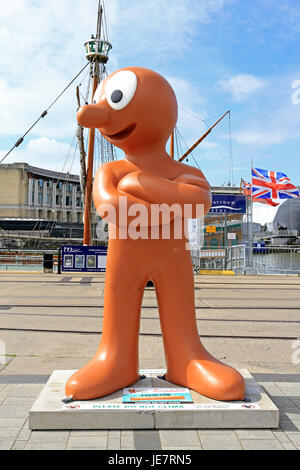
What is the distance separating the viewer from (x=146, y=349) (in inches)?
232

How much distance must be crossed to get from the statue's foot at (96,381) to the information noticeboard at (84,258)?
11701 mm

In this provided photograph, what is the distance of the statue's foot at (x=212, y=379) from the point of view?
355cm

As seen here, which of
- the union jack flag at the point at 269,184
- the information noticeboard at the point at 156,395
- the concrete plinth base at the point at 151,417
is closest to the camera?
the concrete plinth base at the point at 151,417

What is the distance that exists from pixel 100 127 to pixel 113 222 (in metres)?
0.90

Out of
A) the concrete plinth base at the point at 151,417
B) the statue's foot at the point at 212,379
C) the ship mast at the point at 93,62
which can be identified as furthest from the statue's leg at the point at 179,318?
the ship mast at the point at 93,62

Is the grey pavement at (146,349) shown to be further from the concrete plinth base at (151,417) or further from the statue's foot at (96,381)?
the statue's foot at (96,381)

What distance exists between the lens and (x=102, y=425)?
335 centimetres

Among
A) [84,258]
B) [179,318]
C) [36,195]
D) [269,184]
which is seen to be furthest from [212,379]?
[36,195]

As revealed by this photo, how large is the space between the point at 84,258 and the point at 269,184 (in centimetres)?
1223

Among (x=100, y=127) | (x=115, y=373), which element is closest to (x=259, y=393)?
(x=115, y=373)

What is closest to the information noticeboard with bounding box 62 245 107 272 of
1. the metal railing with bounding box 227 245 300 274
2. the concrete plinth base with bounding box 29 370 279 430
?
the metal railing with bounding box 227 245 300 274
